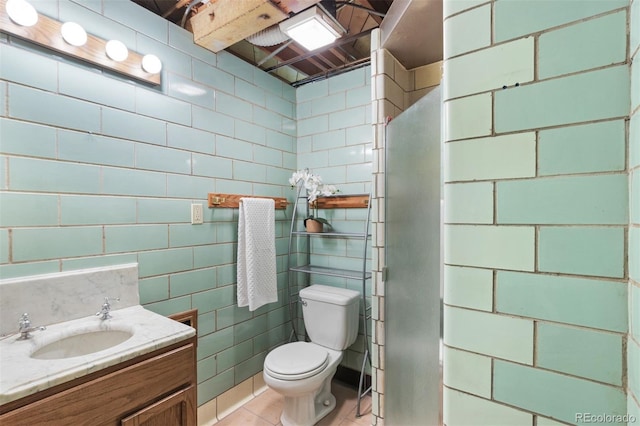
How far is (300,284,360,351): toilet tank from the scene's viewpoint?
1.91 metres

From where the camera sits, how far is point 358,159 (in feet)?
6.93

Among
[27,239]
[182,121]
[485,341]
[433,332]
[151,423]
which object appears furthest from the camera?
[182,121]

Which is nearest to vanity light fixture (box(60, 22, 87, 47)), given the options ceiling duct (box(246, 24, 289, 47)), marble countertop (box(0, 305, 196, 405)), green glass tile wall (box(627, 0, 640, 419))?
ceiling duct (box(246, 24, 289, 47))

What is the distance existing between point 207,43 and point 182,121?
0.49 m

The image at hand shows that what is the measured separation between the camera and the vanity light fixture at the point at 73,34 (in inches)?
46.3

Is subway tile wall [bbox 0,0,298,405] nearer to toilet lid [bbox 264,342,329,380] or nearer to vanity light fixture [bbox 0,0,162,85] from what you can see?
vanity light fixture [bbox 0,0,162,85]

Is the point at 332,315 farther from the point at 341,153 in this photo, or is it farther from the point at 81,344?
the point at 81,344

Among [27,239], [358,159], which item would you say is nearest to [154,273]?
[27,239]

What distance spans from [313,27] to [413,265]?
1359 millimetres

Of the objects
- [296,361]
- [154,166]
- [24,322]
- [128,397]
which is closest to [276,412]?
[296,361]

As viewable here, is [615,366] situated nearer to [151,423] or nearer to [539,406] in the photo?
[539,406]

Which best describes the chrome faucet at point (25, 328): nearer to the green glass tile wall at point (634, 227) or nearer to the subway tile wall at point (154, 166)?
the subway tile wall at point (154, 166)

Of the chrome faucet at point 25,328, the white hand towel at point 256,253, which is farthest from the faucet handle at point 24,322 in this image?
the white hand towel at point 256,253

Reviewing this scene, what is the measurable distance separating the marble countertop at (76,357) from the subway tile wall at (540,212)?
100cm
